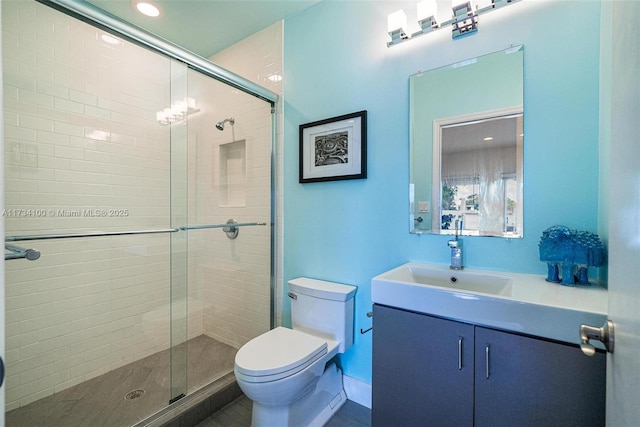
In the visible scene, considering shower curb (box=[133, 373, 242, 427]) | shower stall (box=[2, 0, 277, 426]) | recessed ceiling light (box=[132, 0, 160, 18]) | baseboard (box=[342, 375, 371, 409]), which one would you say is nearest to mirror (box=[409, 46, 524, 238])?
baseboard (box=[342, 375, 371, 409])

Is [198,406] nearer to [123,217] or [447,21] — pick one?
[123,217]

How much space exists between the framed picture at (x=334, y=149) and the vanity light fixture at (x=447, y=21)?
0.44 m

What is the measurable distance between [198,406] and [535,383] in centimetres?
163

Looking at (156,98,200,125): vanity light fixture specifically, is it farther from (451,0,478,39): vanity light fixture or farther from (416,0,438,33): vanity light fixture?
(451,0,478,39): vanity light fixture

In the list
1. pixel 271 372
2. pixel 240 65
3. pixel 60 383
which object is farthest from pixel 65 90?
pixel 271 372

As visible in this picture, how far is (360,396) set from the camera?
1.74 m

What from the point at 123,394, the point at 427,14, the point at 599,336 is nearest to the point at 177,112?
the point at 427,14

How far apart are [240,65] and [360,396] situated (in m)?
2.60

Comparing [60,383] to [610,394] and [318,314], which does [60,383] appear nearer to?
[318,314]

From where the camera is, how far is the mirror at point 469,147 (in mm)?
1342

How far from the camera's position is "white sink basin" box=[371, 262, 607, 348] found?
898 mm

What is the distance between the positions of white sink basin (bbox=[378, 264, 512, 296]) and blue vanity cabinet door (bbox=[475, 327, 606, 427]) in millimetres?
251

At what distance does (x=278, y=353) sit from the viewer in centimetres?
141

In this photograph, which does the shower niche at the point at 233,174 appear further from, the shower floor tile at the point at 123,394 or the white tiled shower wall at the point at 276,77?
the shower floor tile at the point at 123,394
